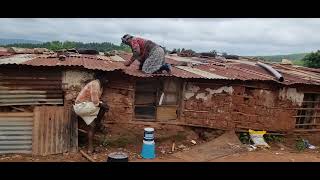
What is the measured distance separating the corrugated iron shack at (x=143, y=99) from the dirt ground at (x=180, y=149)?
0.90 feet

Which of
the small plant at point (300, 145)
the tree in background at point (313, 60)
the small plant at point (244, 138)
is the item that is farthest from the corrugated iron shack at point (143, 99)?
the tree in background at point (313, 60)

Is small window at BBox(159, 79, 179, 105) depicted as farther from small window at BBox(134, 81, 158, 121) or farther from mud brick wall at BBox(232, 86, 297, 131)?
mud brick wall at BBox(232, 86, 297, 131)

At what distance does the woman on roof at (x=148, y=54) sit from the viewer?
1022 centimetres

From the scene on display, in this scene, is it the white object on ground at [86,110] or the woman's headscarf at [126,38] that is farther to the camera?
the woman's headscarf at [126,38]

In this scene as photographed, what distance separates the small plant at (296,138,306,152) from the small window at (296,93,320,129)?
0.47 meters

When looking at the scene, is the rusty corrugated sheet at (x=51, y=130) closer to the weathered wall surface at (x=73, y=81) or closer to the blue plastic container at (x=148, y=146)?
the weathered wall surface at (x=73, y=81)

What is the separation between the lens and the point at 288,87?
36.7 ft

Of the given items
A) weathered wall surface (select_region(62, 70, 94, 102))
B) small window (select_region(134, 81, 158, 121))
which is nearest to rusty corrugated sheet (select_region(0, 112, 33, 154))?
weathered wall surface (select_region(62, 70, 94, 102))

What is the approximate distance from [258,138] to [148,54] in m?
4.21

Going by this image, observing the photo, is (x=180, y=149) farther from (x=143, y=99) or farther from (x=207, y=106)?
(x=143, y=99)

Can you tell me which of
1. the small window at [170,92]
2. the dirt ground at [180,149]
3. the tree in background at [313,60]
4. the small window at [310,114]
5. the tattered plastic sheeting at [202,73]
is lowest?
the dirt ground at [180,149]

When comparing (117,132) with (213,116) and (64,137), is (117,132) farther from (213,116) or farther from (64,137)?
(213,116)

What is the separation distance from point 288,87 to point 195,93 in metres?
3.01

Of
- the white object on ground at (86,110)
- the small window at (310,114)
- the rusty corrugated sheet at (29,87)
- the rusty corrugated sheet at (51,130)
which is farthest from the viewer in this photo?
the small window at (310,114)
